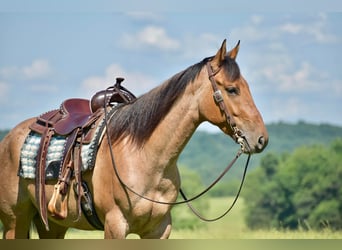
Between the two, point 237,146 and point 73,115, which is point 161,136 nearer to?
point 73,115

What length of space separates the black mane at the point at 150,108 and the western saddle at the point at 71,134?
0.93 feet

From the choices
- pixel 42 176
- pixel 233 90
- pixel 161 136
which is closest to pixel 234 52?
pixel 233 90

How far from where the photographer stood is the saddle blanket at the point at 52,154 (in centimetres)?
652

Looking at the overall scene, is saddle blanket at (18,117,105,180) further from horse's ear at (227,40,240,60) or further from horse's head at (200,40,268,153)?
horse's ear at (227,40,240,60)

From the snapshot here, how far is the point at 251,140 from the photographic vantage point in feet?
19.2

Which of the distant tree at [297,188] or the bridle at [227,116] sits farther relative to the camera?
the distant tree at [297,188]

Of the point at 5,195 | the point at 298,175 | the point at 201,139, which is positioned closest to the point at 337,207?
the point at 298,175

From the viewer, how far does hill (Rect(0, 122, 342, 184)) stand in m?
113

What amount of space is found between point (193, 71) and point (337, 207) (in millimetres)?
53407

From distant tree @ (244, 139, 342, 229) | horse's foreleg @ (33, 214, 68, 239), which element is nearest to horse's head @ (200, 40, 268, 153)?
horse's foreleg @ (33, 214, 68, 239)

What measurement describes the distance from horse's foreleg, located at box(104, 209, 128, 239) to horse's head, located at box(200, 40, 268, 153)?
1.16 meters

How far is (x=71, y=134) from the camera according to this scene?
22.5 feet

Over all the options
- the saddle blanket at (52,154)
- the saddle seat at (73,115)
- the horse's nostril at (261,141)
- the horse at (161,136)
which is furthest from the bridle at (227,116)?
the saddle seat at (73,115)

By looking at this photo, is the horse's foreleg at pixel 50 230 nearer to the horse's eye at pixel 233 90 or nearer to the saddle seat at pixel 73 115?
the saddle seat at pixel 73 115
